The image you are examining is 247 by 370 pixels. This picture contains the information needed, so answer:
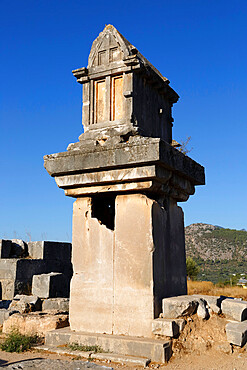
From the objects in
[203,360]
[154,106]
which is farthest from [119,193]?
[203,360]

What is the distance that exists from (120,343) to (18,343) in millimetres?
1306

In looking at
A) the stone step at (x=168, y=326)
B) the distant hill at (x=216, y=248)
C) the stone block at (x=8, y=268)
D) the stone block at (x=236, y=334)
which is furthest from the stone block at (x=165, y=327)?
the distant hill at (x=216, y=248)

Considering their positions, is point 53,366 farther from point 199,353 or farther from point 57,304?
point 57,304

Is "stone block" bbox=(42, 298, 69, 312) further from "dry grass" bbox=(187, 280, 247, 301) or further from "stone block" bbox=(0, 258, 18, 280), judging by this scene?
"dry grass" bbox=(187, 280, 247, 301)

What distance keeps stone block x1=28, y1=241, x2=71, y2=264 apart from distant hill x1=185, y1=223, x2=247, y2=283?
25.6 m

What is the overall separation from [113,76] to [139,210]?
191 centimetres

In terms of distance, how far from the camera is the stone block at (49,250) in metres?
9.97

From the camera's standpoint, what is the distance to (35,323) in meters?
5.06

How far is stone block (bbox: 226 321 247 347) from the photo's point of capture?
155 inches

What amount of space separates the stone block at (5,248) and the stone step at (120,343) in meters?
5.52

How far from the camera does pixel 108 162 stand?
181 inches

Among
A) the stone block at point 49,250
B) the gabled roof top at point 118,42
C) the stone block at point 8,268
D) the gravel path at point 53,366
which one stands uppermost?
the gabled roof top at point 118,42

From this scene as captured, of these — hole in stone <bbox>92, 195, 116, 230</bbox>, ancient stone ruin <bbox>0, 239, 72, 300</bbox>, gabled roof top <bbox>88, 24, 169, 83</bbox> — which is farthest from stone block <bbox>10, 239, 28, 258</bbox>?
gabled roof top <bbox>88, 24, 169, 83</bbox>

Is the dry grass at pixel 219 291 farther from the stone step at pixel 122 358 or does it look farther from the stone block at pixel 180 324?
the stone step at pixel 122 358
